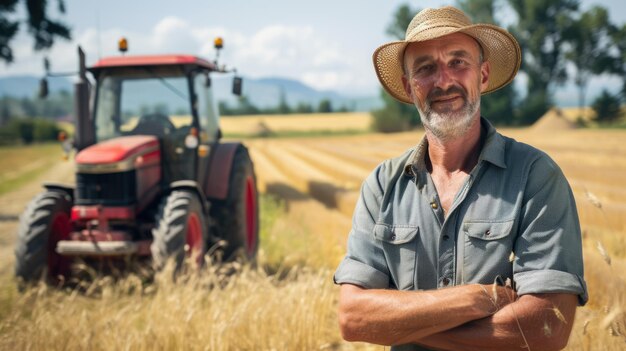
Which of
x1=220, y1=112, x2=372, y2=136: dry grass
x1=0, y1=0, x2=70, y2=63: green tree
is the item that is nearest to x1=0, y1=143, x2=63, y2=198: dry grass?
x1=0, y1=0, x2=70, y2=63: green tree

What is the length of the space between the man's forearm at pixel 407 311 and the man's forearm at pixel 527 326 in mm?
41

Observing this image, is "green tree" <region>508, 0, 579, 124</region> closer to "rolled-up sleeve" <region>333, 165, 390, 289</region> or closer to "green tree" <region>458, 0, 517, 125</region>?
"green tree" <region>458, 0, 517, 125</region>

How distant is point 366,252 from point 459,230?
323mm

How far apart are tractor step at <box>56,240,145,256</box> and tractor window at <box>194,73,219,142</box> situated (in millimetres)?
1456

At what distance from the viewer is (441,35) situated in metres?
2.14

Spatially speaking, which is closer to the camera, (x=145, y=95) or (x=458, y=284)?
(x=458, y=284)

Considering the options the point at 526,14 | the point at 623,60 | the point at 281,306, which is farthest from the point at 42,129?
the point at 281,306

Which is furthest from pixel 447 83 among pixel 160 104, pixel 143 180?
pixel 160 104

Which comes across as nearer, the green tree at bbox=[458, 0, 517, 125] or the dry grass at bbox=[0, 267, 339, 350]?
the dry grass at bbox=[0, 267, 339, 350]

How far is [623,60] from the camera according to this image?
52.8 metres

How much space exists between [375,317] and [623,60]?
2254 inches

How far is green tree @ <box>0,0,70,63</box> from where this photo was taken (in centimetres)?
1426

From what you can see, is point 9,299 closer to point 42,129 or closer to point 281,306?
point 281,306

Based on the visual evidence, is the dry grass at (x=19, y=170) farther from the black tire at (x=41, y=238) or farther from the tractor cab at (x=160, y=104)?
the black tire at (x=41, y=238)
